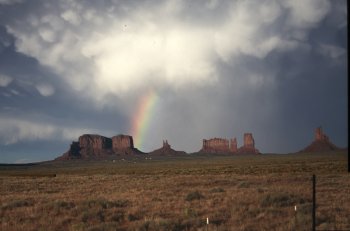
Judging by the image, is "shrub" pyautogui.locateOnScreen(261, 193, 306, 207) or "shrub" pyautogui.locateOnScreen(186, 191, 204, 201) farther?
"shrub" pyautogui.locateOnScreen(186, 191, 204, 201)

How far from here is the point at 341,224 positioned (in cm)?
1355

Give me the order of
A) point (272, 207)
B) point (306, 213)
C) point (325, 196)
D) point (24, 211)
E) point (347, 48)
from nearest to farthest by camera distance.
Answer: point (347, 48) → point (306, 213) → point (272, 207) → point (24, 211) → point (325, 196)

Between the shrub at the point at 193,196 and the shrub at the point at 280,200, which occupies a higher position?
the shrub at the point at 280,200

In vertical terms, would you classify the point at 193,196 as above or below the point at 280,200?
below

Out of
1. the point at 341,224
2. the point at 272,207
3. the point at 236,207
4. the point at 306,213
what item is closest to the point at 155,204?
the point at 236,207

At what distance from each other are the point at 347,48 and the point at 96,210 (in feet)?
46.2

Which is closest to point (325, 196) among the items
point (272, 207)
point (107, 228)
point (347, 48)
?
point (272, 207)

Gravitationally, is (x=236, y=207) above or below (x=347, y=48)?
below

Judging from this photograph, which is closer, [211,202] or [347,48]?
[347,48]

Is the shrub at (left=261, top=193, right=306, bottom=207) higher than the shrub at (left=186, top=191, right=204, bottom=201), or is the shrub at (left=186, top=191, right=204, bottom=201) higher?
the shrub at (left=261, top=193, right=306, bottom=207)

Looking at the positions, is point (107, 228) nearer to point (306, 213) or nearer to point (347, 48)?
point (306, 213)

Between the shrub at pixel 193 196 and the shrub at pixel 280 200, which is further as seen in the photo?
the shrub at pixel 193 196

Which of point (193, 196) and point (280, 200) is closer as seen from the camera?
point (280, 200)

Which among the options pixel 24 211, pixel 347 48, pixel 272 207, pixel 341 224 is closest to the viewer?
pixel 347 48
